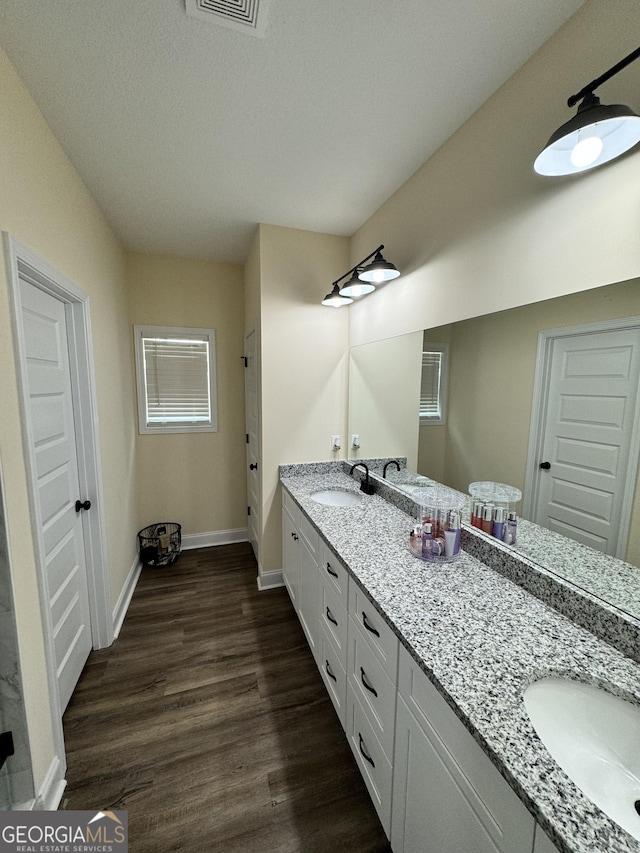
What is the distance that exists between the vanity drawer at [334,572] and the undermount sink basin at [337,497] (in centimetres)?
59

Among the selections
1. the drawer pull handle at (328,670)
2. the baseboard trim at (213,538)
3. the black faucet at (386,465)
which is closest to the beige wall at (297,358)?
the black faucet at (386,465)

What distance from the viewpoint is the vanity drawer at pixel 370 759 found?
113 cm

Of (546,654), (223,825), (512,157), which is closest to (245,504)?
(223,825)

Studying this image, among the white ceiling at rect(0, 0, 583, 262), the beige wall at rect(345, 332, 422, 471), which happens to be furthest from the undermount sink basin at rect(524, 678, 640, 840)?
the white ceiling at rect(0, 0, 583, 262)

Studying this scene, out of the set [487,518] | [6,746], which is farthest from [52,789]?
[487,518]

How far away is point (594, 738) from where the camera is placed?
0.77 m

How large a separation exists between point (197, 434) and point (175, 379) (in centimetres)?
56

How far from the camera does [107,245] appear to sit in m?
2.38

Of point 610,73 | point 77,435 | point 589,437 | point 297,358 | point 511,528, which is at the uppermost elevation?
point 610,73

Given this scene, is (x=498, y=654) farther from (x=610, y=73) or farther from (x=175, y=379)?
(x=175, y=379)

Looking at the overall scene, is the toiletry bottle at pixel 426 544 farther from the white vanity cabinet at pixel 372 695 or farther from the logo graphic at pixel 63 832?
the logo graphic at pixel 63 832

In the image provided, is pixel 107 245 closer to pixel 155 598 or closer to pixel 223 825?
pixel 155 598

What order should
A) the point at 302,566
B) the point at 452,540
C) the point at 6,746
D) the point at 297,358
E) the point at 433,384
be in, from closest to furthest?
1. the point at 6,746
2. the point at 452,540
3. the point at 433,384
4. the point at 302,566
5. the point at 297,358

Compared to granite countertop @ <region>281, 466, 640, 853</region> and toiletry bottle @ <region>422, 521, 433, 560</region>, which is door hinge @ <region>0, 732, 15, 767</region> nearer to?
granite countertop @ <region>281, 466, 640, 853</region>
